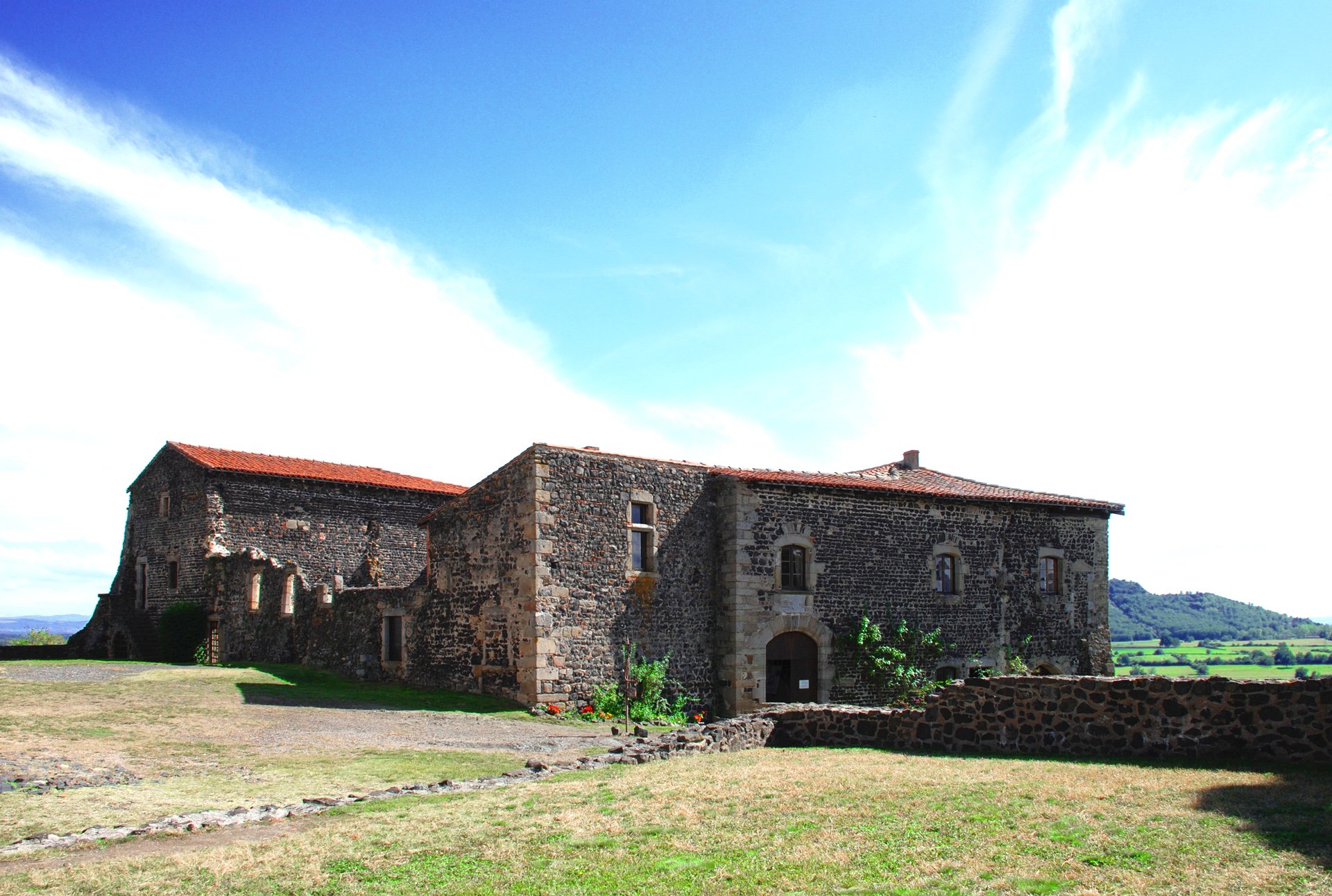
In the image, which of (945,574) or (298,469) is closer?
(945,574)

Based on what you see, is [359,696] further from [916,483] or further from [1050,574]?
[1050,574]

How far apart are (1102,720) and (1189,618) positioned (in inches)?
4112

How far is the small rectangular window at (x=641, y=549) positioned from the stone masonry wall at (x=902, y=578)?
6.80ft

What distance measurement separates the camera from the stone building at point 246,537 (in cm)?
2948

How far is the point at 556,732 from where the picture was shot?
17594 millimetres

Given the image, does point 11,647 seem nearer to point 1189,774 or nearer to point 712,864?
point 712,864

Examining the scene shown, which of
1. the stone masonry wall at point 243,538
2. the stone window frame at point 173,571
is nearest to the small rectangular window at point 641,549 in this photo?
the stone masonry wall at point 243,538

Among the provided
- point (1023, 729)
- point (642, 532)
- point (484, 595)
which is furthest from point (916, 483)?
point (1023, 729)

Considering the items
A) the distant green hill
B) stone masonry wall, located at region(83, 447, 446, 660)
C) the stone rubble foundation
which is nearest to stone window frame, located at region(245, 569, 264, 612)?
stone masonry wall, located at region(83, 447, 446, 660)

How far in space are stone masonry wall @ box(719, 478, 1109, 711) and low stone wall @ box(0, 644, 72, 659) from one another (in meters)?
23.4

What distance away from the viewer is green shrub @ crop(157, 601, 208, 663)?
29562 millimetres

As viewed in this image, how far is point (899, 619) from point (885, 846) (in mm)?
17560

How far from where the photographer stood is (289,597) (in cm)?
2742

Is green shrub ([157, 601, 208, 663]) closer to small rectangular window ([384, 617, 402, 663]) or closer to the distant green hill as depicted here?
small rectangular window ([384, 617, 402, 663])
